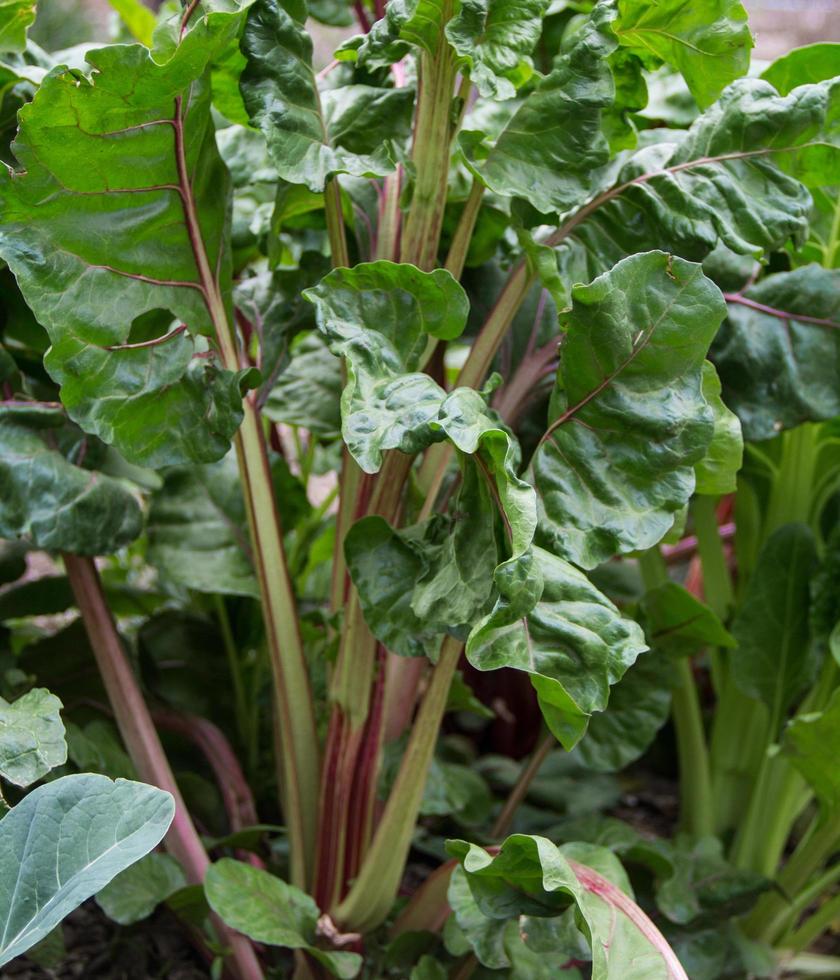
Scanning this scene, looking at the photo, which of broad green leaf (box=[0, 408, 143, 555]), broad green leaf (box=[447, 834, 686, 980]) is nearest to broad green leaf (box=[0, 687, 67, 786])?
broad green leaf (box=[0, 408, 143, 555])

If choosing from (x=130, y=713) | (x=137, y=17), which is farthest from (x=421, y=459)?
(x=137, y=17)

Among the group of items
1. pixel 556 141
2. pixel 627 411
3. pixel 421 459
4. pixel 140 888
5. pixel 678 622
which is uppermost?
pixel 556 141

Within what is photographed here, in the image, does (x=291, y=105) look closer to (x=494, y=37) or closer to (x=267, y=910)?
(x=494, y=37)

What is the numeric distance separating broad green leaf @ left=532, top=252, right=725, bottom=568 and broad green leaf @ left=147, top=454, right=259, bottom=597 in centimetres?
37

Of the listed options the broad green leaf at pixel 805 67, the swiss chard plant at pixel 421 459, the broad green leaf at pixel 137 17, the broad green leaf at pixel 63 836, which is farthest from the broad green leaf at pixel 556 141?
the broad green leaf at pixel 137 17

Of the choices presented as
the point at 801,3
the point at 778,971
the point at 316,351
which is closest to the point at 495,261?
the point at 316,351

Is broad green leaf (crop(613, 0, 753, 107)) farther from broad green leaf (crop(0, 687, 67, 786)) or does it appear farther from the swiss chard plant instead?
broad green leaf (crop(0, 687, 67, 786))

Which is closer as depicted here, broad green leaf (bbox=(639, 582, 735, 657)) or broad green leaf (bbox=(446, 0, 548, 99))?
broad green leaf (bbox=(446, 0, 548, 99))

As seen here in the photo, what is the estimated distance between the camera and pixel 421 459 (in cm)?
86

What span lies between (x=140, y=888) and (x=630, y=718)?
42 cm

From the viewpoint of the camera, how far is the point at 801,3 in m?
3.50

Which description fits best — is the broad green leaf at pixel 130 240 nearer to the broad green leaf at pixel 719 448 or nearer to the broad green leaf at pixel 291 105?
the broad green leaf at pixel 291 105

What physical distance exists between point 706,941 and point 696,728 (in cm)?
21

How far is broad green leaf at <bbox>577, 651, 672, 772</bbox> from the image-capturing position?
0.92 meters
